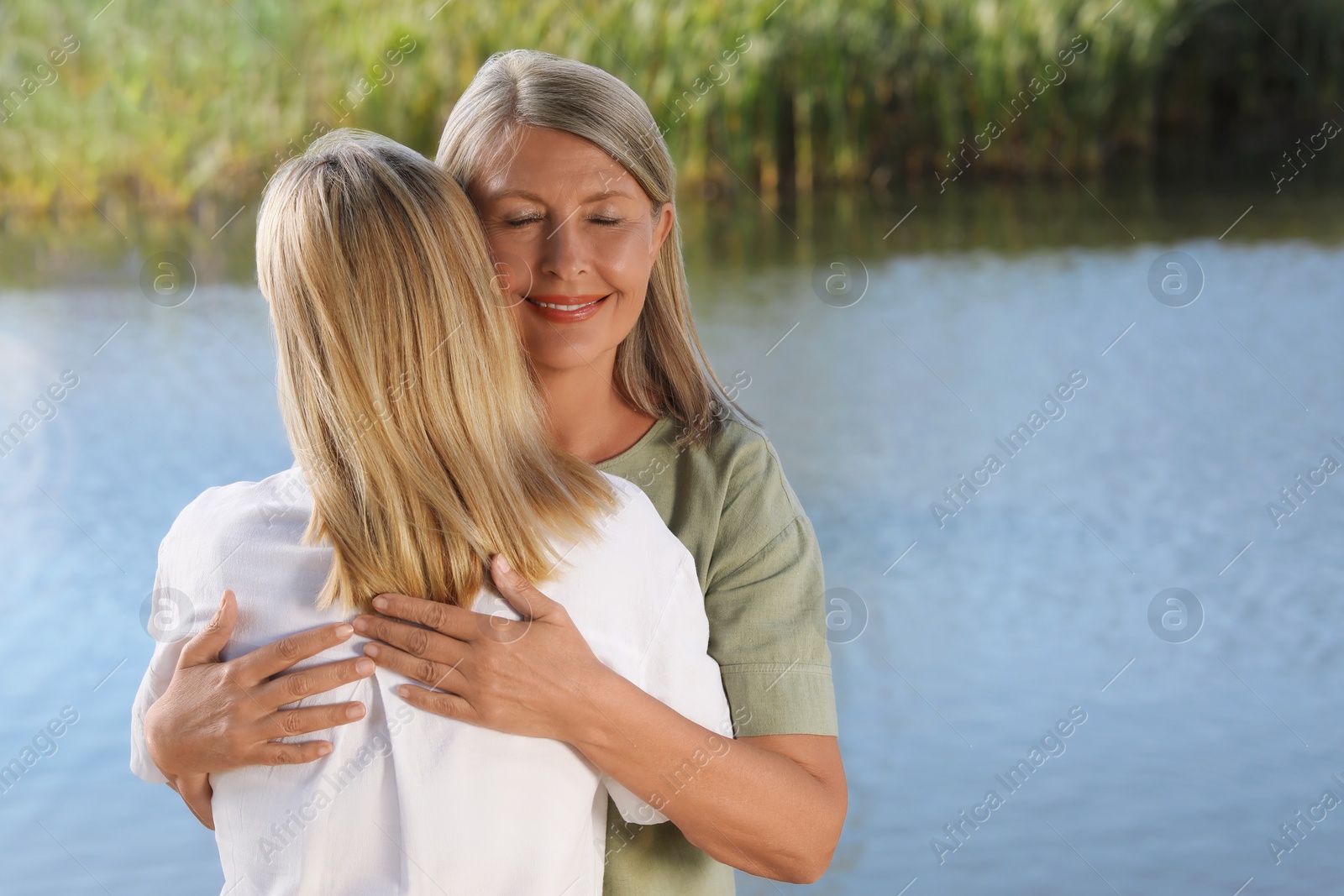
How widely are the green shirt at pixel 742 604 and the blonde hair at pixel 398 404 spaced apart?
0.17 m

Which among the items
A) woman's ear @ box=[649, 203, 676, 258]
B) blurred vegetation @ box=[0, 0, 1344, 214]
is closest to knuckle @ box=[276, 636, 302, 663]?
woman's ear @ box=[649, 203, 676, 258]

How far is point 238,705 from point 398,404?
0.22 meters

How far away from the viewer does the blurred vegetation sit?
25.6 feet

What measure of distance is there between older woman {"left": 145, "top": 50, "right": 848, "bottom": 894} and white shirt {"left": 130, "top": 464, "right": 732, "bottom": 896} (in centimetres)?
2

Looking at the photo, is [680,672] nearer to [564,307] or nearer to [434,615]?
[434,615]

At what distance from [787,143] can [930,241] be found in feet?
5.60

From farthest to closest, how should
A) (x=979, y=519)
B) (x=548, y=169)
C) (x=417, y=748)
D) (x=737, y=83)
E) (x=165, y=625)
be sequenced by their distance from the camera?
(x=737, y=83)
(x=979, y=519)
(x=548, y=169)
(x=165, y=625)
(x=417, y=748)

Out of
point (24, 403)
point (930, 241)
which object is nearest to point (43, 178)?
point (24, 403)

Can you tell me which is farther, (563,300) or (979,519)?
(979,519)

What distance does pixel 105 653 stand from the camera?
10.8 feet

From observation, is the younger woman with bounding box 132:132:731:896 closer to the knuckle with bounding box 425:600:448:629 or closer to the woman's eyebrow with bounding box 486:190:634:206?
the knuckle with bounding box 425:600:448:629

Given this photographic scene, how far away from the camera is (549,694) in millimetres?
883

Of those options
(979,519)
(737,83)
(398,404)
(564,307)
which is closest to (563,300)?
(564,307)

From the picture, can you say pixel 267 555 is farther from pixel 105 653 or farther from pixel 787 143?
pixel 787 143
